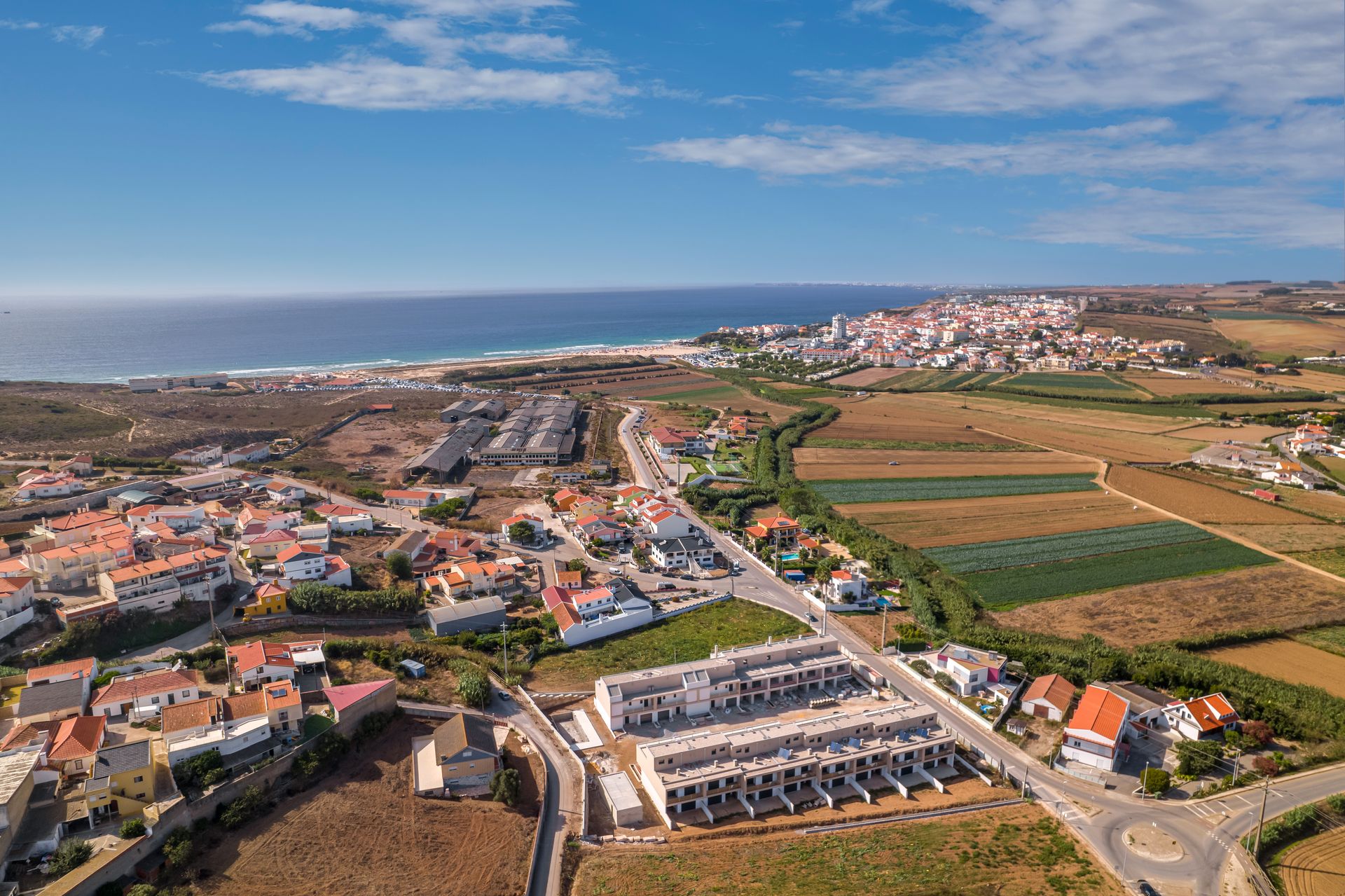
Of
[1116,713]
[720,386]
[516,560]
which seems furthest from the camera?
[720,386]

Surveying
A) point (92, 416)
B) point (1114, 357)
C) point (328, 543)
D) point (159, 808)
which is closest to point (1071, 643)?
point (159, 808)

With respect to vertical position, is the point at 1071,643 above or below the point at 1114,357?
below

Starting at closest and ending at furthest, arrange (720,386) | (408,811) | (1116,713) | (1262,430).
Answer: (408,811)
(1116,713)
(1262,430)
(720,386)

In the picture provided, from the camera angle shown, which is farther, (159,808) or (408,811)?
(408,811)

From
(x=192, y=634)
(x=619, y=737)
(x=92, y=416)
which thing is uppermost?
(x=92, y=416)

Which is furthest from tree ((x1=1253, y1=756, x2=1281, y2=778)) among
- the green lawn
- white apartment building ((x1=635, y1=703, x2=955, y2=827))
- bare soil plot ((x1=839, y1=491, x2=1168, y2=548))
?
bare soil plot ((x1=839, y1=491, x2=1168, y2=548))

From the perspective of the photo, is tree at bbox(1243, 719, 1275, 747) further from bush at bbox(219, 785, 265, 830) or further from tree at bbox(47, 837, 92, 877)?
tree at bbox(47, 837, 92, 877)

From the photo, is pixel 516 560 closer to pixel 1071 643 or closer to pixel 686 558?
pixel 686 558
